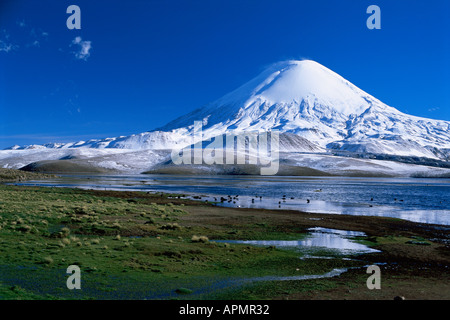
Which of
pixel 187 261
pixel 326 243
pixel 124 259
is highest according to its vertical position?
pixel 124 259

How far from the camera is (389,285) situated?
1927cm

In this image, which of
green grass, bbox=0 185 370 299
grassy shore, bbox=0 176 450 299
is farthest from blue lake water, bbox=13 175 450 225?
green grass, bbox=0 185 370 299

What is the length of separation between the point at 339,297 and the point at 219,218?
96.0ft

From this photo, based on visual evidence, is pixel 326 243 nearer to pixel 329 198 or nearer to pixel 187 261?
pixel 187 261

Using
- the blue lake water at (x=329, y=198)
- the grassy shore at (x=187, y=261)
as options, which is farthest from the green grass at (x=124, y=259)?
the blue lake water at (x=329, y=198)

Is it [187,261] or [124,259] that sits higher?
[124,259]

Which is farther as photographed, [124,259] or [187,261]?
[187,261]

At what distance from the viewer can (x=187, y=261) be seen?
23.7 meters

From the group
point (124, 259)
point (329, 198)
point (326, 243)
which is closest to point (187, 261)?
point (124, 259)
